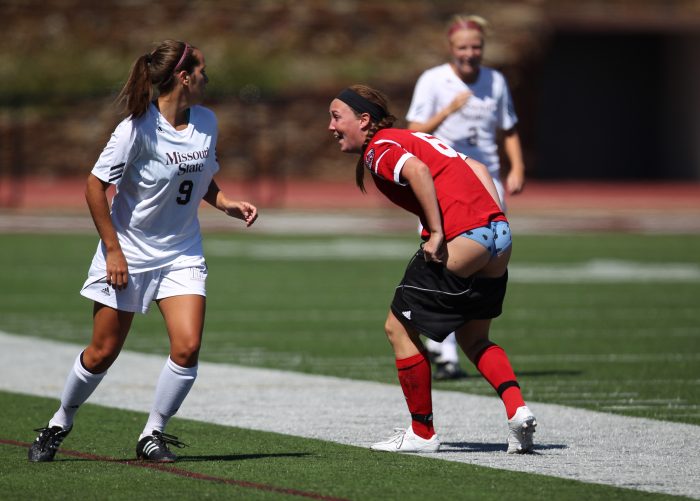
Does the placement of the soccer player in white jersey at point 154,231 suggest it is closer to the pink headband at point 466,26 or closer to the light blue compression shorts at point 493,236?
the light blue compression shorts at point 493,236

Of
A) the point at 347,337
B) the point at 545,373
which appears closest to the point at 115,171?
the point at 545,373

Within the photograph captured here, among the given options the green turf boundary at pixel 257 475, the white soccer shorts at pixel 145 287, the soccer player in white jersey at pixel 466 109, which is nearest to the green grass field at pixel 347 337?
the green turf boundary at pixel 257 475

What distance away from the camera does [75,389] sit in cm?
712

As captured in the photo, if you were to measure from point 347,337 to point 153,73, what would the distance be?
598 centimetres

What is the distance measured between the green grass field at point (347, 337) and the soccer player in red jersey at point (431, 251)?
44 centimetres

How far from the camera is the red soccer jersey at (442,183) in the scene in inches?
279

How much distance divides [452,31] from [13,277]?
934 cm

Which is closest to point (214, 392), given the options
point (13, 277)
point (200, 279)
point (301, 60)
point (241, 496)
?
point (200, 279)

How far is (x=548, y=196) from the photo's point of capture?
121ft

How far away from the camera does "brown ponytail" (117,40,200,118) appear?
6945 millimetres

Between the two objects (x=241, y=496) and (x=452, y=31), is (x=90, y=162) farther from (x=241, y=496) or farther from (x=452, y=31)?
(x=241, y=496)

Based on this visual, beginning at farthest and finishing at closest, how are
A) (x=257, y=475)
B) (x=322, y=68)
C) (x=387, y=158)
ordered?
(x=322, y=68) < (x=387, y=158) < (x=257, y=475)

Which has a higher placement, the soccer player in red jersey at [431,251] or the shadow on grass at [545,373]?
the soccer player in red jersey at [431,251]

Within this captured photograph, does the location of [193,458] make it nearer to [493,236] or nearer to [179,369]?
[179,369]
